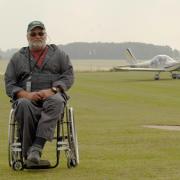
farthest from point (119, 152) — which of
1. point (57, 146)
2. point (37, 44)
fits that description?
point (37, 44)

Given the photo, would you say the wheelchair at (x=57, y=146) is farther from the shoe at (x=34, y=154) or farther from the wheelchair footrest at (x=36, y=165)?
the shoe at (x=34, y=154)

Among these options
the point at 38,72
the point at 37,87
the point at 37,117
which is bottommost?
the point at 37,117

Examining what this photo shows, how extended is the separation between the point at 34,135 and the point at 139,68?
5609cm

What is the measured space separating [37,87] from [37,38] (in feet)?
1.85

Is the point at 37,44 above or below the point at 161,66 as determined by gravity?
above

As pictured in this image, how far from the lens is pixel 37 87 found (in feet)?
24.3

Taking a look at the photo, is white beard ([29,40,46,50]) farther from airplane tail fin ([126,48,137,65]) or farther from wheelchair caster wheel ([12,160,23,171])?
airplane tail fin ([126,48,137,65])

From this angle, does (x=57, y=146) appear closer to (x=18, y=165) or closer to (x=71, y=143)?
(x=71, y=143)

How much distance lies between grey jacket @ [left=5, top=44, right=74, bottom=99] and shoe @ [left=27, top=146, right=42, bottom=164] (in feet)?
2.30

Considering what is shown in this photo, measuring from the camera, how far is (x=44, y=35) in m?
7.43

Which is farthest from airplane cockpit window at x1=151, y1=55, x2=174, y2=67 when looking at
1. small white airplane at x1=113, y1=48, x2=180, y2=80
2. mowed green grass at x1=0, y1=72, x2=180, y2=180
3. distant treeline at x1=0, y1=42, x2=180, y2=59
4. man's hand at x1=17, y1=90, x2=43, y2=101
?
distant treeline at x1=0, y1=42, x2=180, y2=59

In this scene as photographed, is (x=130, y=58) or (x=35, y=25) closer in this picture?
(x=35, y=25)

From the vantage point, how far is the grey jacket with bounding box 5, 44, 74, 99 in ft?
24.3

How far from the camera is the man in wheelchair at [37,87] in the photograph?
7.05 m
